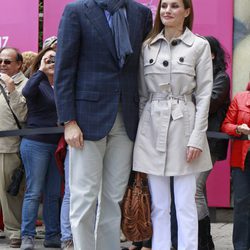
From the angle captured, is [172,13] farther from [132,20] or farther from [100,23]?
[100,23]

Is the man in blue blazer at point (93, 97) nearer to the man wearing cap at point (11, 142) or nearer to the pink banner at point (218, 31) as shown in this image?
the man wearing cap at point (11, 142)

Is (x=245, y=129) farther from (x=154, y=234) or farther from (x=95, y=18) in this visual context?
(x=95, y=18)

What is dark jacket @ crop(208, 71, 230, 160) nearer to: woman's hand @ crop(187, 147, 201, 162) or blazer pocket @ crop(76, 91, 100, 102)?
woman's hand @ crop(187, 147, 201, 162)

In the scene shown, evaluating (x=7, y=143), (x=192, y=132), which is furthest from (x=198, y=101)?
(x=7, y=143)

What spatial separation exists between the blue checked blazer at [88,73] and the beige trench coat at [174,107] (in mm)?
246

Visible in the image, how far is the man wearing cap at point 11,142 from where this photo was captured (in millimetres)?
6336

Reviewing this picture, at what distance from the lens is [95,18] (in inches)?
173

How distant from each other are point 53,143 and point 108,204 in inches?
72.0

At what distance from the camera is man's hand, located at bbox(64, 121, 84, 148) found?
434 centimetres

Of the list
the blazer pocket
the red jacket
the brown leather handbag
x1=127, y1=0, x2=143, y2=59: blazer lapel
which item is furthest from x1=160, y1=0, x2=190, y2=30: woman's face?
the red jacket

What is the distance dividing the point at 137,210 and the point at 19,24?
3.87m

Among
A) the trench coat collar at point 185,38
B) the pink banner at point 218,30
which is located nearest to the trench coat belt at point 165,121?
the trench coat collar at point 185,38

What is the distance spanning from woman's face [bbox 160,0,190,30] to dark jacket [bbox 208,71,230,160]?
1279 mm

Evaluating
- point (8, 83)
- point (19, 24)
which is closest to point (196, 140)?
point (8, 83)
